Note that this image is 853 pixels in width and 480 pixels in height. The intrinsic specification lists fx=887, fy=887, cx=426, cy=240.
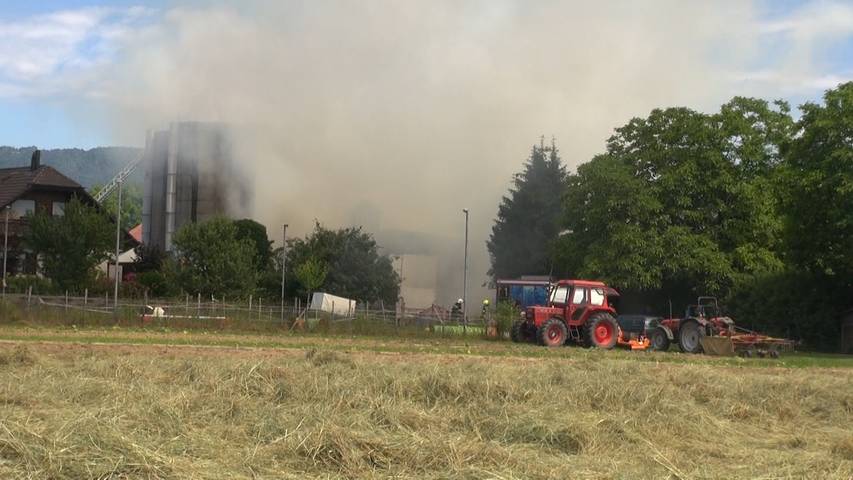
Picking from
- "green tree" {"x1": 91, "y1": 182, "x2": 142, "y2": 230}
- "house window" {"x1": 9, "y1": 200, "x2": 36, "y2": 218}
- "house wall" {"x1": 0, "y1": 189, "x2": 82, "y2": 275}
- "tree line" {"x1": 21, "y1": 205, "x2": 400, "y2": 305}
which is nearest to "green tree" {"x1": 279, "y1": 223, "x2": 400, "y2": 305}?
"tree line" {"x1": 21, "y1": 205, "x2": 400, "y2": 305}

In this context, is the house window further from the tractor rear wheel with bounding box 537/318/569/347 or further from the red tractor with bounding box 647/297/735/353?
the red tractor with bounding box 647/297/735/353

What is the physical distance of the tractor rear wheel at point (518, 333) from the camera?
33562 mm

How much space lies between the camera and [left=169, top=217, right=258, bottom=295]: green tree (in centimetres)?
5438

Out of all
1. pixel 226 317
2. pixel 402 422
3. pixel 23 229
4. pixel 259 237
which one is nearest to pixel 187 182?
pixel 259 237

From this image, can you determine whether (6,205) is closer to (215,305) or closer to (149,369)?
(215,305)

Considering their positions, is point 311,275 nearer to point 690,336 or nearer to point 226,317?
point 226,317

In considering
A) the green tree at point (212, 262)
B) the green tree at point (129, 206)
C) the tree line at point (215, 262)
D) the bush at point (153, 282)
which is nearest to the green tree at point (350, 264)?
the tree line at point (215, 262)

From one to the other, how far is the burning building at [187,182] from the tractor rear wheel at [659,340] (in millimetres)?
53777

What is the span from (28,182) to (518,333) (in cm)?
4491

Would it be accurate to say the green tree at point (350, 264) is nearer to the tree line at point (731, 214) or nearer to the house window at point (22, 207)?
the tree line at point (731, 214)

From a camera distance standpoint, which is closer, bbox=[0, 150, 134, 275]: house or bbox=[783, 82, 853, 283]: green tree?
bbox=[783, 82, 853, 283]: green tree

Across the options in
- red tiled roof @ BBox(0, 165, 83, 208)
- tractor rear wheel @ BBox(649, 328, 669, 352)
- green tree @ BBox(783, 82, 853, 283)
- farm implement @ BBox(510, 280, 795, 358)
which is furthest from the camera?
red tiled roof @ BBox(0, 165, 83, 208)

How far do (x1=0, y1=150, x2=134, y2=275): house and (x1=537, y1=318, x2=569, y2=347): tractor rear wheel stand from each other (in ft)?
135

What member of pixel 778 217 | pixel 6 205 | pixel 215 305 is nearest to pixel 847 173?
pixel 778 217
